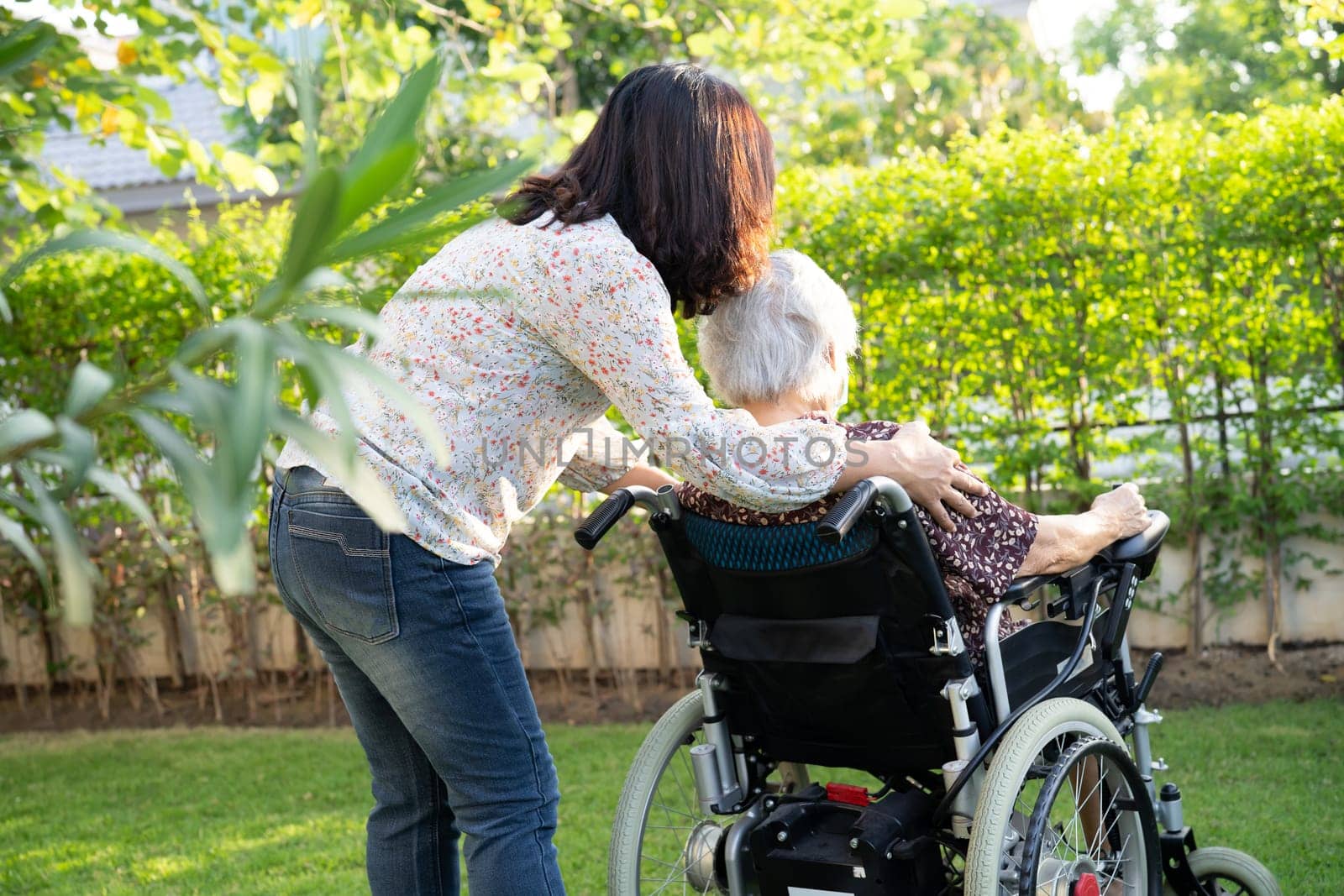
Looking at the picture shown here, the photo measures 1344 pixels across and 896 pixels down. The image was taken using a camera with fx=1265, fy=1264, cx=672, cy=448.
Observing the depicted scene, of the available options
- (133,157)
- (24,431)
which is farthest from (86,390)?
(133,157)

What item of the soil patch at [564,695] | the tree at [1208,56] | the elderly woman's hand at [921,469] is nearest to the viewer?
the elderly woman's hand at [921,469]

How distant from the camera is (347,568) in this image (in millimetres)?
1810

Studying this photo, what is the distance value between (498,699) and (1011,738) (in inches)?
31.1

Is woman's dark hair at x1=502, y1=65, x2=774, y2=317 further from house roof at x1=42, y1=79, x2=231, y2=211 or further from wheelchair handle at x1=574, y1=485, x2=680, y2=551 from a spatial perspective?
house roof at x1=42, y1=79, x2=231, y2=211

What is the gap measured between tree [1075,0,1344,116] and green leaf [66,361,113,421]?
57.2ft

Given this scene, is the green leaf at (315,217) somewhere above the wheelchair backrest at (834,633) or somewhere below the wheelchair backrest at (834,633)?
above

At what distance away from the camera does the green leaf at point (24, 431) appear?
2.08 feet

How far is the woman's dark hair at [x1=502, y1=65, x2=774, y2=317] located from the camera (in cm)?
188

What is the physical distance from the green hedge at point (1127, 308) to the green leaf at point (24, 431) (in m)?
4.22

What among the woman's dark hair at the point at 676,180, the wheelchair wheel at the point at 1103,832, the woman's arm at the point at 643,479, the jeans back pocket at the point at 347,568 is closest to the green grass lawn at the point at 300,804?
the wheelchair wheel at the point at 1103,832

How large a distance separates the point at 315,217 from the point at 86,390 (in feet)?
0.56

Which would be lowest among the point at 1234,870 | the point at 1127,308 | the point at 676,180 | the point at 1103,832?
the point at 1234,870

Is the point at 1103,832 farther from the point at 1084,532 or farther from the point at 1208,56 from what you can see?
the point at 1208,56

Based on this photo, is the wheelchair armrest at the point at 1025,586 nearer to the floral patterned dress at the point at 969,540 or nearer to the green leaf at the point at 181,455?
the floral patterned dress at the point at 969,540
